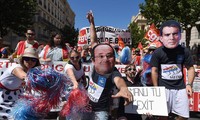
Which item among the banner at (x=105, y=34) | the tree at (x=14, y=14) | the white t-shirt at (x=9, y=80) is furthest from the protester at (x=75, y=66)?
the tree at (x=14, y=14)

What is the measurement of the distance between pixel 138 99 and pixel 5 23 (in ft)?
74.4

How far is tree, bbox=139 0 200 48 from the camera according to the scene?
80.6ft

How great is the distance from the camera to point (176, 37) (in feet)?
11.8

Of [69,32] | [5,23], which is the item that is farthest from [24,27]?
[69,32]

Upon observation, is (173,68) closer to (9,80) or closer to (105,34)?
(9,80)

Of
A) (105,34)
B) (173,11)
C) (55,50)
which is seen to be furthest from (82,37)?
(173,11)

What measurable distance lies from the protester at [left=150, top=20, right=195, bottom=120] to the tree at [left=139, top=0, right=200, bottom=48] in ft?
70.7

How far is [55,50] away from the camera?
21.4ft

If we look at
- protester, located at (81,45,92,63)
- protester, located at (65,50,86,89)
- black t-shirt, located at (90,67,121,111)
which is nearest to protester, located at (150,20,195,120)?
black t-shirt, located at (90,67,121,111)

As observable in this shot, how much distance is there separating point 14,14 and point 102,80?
2228 centimetres

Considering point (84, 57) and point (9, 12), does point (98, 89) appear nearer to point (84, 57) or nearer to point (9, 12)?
point (84, 57)

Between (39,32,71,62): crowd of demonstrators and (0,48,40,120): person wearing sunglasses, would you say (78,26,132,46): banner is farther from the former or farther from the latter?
(0,48,40,120): person wearing sunglasses

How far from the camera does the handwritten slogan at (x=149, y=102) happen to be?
→ 298cm

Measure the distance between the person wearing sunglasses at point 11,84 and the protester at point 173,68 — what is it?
5.00 ft
